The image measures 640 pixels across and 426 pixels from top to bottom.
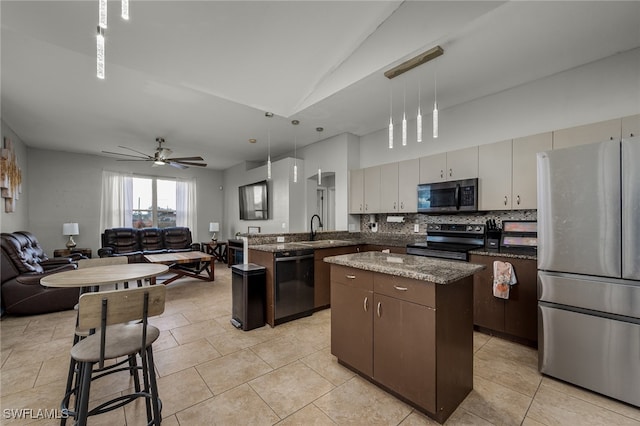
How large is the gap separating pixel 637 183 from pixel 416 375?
1.95 metres

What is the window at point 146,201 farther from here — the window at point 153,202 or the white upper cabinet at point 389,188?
the white upper cabinet at point 389,188

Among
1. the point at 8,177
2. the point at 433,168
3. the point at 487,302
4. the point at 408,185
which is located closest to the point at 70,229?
the point at 8,177

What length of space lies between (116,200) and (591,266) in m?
8.82

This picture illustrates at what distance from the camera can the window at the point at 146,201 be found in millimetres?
6781

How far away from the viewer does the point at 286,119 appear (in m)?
4.27

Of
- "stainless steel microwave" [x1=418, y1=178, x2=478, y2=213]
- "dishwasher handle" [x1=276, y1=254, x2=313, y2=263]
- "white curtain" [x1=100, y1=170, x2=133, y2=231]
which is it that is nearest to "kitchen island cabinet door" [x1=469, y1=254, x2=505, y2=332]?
"stainless steel microwave" [x1=418, y1=178, x2=478, y2=213]

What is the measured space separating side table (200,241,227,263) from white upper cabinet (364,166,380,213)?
4830mm

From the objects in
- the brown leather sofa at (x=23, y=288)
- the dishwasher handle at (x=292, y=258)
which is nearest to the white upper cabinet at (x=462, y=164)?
the dishwasher handle at (x=292, y=258)

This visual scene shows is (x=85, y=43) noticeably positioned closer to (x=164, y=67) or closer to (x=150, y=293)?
(x=164, y=67)

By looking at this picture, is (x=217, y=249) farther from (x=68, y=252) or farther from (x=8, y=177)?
(x=8, y=177)

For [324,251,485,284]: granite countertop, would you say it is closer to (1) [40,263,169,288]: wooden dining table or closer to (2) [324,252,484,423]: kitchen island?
(2) [324,252,484,423]: kitchen island

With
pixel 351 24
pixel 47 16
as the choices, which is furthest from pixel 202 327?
pixel 351 24

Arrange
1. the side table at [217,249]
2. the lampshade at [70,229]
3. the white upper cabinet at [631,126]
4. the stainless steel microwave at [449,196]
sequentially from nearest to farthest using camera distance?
the white upper cabinet at [631,126] < the stainless steel microwave at [449,196] < the lampshade at [70,229] < the side table at [217,249]

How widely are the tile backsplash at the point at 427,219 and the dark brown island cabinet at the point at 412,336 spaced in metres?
1.86
